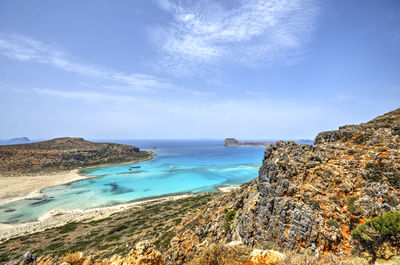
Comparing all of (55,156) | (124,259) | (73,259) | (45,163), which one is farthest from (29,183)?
(124,259)

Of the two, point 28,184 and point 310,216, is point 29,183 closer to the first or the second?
point 28,184

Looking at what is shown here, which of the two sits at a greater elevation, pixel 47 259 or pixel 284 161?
pixel 284 161

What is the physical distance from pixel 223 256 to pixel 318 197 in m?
8.73

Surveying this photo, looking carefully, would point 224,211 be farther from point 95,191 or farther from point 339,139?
point 95,191

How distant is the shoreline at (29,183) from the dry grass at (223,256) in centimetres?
6736

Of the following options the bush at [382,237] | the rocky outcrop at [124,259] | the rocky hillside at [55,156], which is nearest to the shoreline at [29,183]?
the rocky hillside at [55,156]

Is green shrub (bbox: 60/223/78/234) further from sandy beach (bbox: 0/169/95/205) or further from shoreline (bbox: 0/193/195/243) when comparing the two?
sandy beach (bbox: 0/169/95/205)

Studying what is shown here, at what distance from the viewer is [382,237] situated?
26.6 ft

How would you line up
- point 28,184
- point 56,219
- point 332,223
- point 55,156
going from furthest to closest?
point 55,156 < point 28,184 < point 56,219 < point 332,223

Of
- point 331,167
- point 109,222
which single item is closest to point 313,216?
point 331,167

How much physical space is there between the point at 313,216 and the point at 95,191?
65815mm

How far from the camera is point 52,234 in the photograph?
28172 millimetres

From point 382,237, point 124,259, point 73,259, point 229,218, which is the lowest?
point 229,218

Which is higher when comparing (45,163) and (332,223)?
(332,223)
